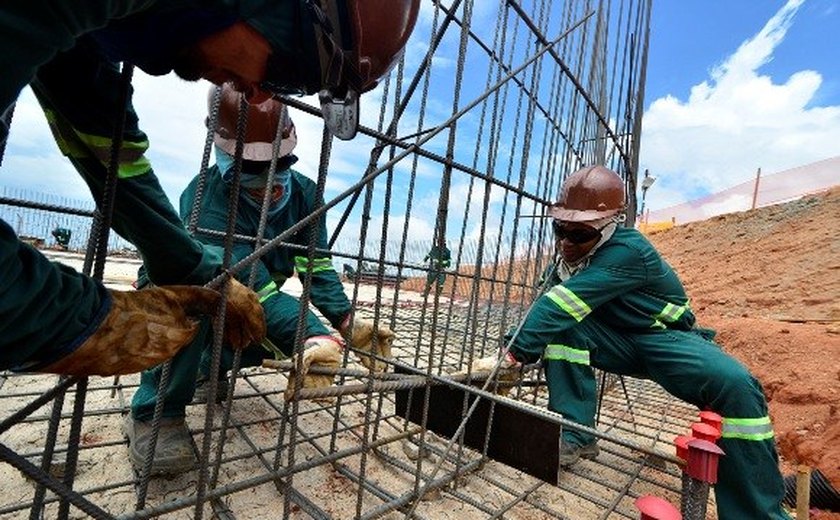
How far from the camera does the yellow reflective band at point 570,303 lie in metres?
2.54

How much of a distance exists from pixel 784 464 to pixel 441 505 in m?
3.32

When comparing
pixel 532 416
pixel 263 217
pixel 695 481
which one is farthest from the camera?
pixel 532 416

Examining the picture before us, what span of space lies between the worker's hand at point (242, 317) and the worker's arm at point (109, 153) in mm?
242

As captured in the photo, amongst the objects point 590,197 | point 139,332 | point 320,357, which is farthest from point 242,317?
point 590,197

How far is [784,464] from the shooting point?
11.8 ft

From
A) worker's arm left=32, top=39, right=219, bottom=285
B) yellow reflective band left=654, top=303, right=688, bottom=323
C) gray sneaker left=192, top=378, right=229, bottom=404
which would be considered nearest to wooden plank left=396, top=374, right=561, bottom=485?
gray sneaker left=192, top=378, right=229, bottom=404

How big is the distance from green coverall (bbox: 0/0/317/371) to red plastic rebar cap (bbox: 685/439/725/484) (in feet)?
4.35

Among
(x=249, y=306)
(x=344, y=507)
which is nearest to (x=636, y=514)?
(x=344, y=507)

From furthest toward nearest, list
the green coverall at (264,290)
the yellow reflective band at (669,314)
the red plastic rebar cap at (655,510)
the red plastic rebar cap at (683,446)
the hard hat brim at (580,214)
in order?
the hard hat brim at (580,214) → the yellow reflective band at (669,314) → the green coverall at (264,290) → the red plastic rebar cap at (683,446) → the red plastic rebar cap at (655,510)

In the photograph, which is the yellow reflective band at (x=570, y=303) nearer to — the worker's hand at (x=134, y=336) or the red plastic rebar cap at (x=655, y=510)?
the red plastic rebar cap at (x=655, y=510)

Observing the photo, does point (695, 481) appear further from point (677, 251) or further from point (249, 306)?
point (677, 251)

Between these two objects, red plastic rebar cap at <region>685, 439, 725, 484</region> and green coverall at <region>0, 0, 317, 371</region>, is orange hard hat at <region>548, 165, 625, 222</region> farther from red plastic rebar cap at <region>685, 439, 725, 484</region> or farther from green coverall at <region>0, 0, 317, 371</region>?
green coverall at <region>0, 0, 317, 371</region>

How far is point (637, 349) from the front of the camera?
8.98ft

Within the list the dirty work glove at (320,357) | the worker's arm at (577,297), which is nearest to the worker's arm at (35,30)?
the dirty work glove at (320,357)
